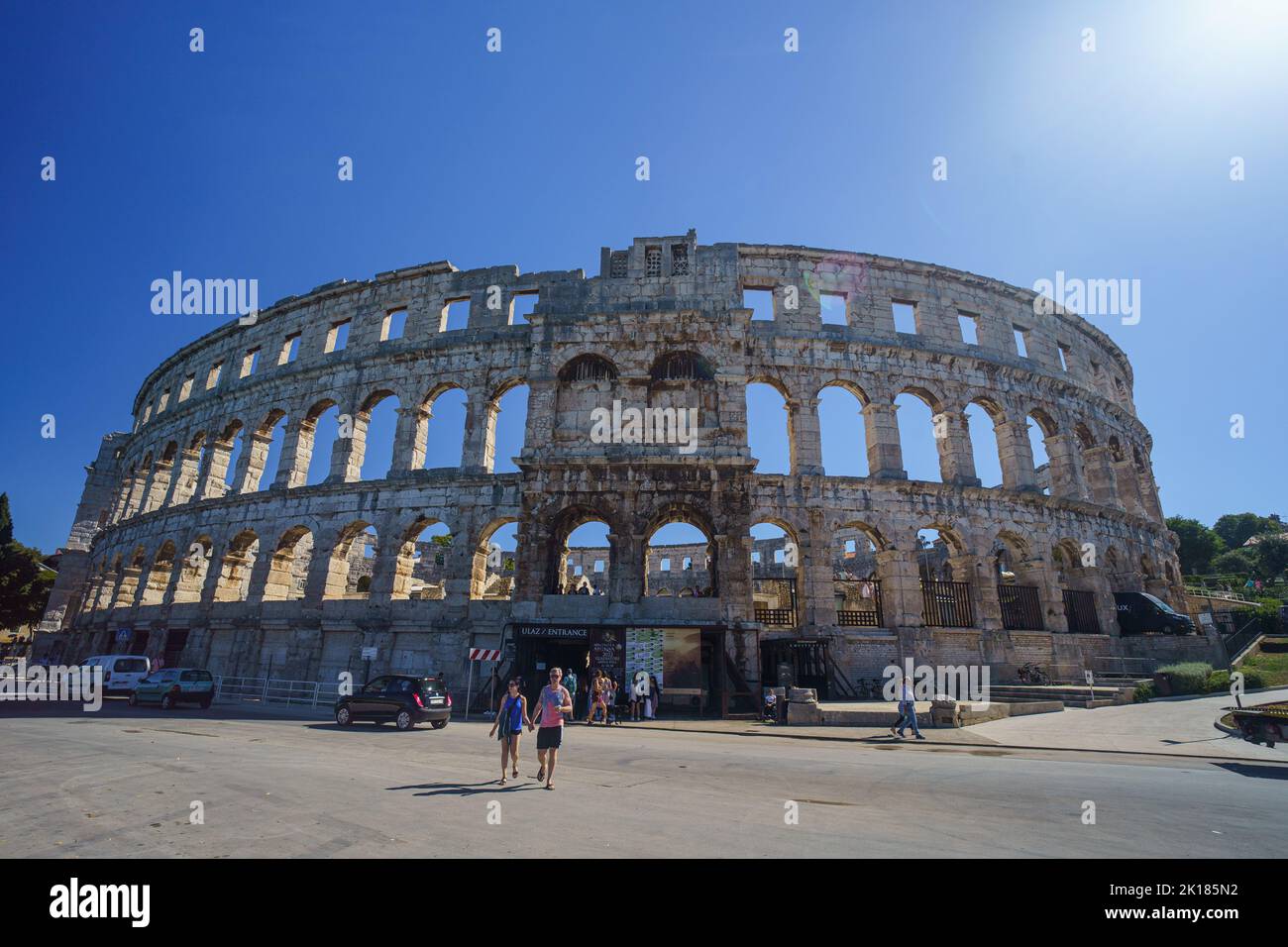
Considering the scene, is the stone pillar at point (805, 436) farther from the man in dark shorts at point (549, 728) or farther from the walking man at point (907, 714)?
the man in dark shorts at point (549, 728)

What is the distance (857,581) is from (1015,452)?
29.7 feet

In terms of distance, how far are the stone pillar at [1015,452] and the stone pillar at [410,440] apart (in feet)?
80.0

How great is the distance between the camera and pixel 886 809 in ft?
21.5

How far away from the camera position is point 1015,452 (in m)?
23.6

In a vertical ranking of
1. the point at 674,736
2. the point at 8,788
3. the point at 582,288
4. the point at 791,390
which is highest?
the point at 582,288

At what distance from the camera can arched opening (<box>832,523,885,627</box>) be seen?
20797 millimetres

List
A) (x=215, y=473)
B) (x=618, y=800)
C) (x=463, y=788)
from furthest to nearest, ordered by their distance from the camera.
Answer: (x=215, y=473)
(x=463, y=788)
(x=618, y=800)

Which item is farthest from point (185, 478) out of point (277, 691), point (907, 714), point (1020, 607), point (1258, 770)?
point (1258, 770)

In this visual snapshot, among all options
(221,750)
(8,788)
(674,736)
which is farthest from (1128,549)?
(8,788)

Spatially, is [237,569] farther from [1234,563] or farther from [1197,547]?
[1197,547]

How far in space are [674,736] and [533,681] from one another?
19.3 feet
